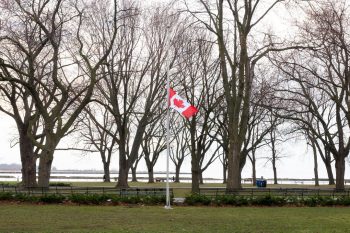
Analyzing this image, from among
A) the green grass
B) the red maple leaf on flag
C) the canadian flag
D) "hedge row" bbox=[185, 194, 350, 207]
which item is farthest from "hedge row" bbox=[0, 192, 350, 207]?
the red maple leaf on flag

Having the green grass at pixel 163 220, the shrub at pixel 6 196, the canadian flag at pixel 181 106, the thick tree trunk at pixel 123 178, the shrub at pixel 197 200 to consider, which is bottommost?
the green grass at pixel 163 220

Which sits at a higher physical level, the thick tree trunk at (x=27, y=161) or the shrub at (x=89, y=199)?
the thick tree trunk at (x=27, y=161)

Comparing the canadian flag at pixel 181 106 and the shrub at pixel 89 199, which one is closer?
the canadian flag at pixel 181 106

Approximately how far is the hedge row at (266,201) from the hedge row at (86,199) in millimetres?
1989

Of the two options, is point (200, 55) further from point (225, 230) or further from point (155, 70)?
point (225, 230)

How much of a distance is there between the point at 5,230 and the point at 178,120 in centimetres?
4563

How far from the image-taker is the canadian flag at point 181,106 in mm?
23953

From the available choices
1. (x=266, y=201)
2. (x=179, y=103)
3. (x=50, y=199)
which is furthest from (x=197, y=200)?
(x=50, y=199)

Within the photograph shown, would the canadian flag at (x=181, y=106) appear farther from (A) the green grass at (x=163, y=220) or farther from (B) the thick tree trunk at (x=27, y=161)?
(B) the thick tree trunk at (x=27, y=161)

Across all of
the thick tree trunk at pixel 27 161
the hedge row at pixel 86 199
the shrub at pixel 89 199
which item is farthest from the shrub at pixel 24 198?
the thick tree trunk at pixel 27 161

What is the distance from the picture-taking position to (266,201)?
26.5 m

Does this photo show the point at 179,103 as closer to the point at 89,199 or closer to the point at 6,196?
the point at 89,199

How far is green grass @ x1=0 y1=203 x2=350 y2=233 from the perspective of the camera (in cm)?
1552

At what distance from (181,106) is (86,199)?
6.86m
